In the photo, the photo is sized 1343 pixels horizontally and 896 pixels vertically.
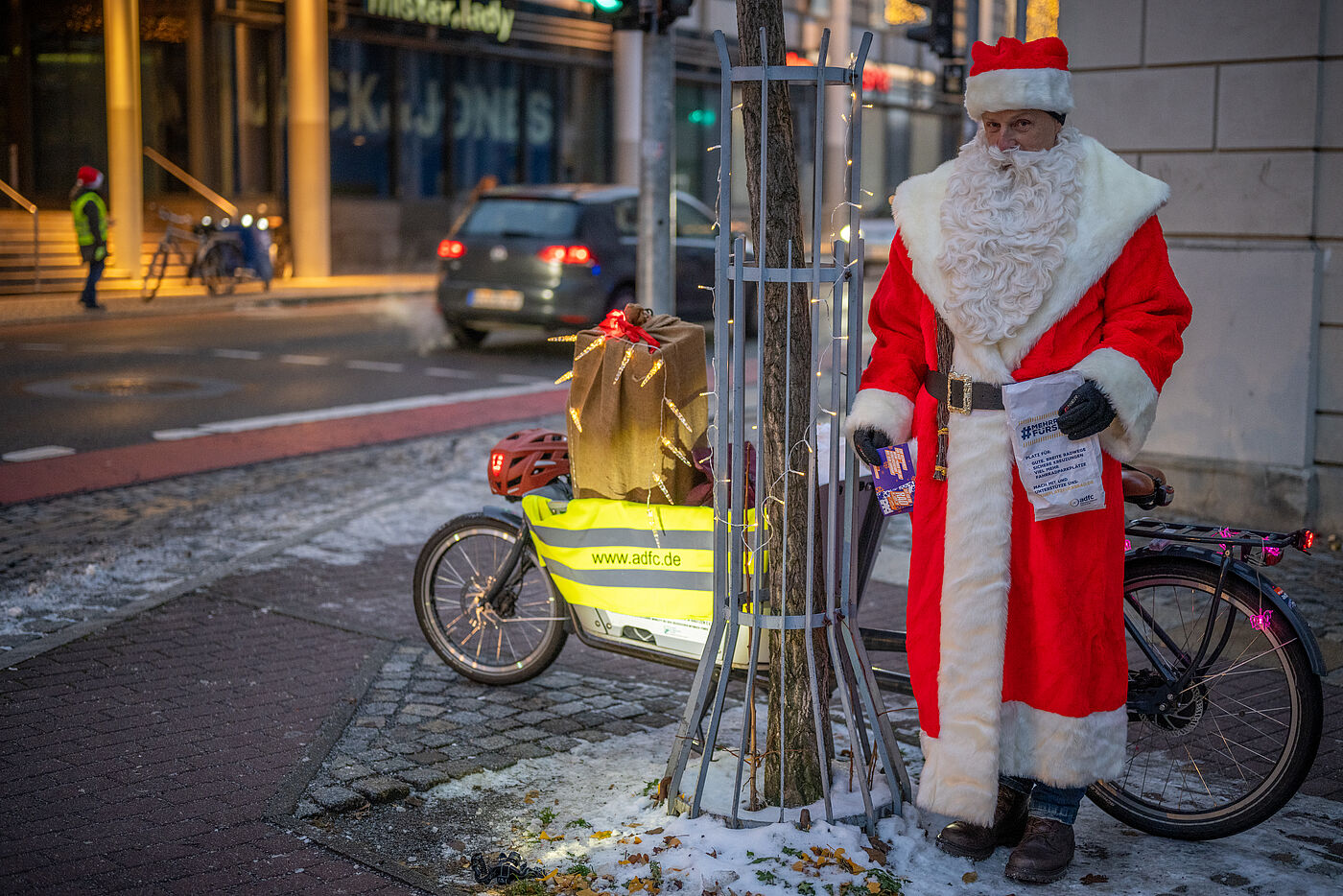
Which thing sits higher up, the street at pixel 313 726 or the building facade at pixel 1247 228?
the building facade at pixel 1247 228

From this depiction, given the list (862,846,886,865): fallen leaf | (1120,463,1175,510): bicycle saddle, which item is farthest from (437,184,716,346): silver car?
(862,846,886,865): fallen leaf

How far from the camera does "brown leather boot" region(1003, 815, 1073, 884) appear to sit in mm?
3537

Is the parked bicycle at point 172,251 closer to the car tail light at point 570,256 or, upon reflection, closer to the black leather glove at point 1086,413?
the car tail light at point 570,256

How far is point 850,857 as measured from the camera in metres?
3.53

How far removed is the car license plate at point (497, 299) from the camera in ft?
48.8

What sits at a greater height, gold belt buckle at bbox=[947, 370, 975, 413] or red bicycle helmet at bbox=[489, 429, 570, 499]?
gold belt buckle at bbox=[947, 370, 975, 413]

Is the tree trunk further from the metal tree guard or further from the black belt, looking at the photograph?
the black belt

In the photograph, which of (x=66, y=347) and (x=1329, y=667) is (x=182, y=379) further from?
(x=1329, y=667)

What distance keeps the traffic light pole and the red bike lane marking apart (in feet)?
5.24

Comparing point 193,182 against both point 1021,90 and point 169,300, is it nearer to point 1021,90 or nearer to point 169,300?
point 169,300

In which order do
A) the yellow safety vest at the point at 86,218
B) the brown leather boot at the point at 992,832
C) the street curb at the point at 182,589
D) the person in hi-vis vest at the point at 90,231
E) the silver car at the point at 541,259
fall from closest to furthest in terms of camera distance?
the brown leather boot at the point at 992,832 → the street curb at the point at 182,589 → the silver car at the point at 541,259 → the person in hi-vis vest at the point at 90,231 → the yellow safety vest at the point at 86,218

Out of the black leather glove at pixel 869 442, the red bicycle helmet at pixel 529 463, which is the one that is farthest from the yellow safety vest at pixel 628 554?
the black leather glove at pixel 869 442

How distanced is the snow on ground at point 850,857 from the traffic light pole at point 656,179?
642cm

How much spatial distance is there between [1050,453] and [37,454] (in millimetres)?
7895
